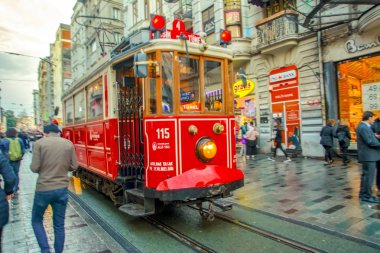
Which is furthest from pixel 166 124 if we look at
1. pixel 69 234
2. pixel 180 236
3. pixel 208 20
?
pixel 208 20

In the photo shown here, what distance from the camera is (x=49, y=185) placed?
4.11 metres

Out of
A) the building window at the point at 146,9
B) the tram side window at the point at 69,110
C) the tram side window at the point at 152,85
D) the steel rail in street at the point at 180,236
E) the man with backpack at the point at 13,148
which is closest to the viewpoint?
the steel rail in street at the point at 180,236

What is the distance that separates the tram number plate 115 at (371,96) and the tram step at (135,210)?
10432 mm

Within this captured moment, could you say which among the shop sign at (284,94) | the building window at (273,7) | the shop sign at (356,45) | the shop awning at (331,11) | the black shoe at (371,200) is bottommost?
the black shoe at (371,200)

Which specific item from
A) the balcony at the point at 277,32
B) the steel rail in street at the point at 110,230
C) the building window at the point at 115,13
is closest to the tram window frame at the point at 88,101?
the steel rail in street at the point at 110,230

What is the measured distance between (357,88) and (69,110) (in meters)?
11.3

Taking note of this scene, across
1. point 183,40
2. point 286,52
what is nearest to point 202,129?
point 183,40

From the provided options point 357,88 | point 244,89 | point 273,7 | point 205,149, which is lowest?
point 205,149

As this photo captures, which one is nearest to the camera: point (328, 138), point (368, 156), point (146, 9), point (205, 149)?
point (205, 149)

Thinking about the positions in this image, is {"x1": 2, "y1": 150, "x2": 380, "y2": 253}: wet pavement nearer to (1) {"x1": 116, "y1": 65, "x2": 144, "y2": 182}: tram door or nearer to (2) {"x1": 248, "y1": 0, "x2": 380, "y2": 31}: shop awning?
(1) {"x1": 116, "y1": 65, "x2": 144, "y2": 182}: tram door

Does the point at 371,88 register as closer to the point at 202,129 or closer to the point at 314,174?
the point at 314,174

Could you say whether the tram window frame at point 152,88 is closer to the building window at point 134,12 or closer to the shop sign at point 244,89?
the shop sign at point 244,89

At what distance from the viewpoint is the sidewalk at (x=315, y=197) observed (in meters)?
5.34

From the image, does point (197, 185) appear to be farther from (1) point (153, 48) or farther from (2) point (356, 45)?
(2) point (356, 45)
